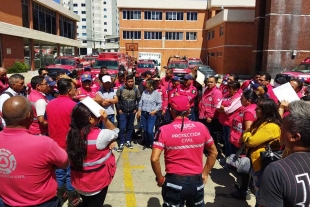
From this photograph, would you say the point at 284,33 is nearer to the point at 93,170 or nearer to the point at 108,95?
the point at 108,95

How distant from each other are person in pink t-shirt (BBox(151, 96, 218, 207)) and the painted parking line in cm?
157

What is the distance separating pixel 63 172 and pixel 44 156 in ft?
6.41

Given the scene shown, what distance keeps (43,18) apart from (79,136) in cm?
3342

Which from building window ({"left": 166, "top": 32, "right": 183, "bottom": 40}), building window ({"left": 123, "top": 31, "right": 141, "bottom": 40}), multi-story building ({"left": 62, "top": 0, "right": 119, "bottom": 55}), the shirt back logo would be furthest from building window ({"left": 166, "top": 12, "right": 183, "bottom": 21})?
multi-story building ({"left": 62, "top": 0, "right": 119, "bottom": 55})

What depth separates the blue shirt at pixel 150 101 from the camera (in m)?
6.32

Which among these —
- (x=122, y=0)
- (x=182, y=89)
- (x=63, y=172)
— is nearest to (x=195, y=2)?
(x=122, y=0)

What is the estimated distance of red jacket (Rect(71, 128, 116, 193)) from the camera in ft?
8.45

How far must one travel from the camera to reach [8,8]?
23.3 m

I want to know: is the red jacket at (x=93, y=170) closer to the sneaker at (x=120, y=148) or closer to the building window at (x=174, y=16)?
the sneaker at (x=120, y=148)

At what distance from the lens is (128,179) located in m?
4.83

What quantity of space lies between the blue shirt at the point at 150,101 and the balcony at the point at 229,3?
123 feet

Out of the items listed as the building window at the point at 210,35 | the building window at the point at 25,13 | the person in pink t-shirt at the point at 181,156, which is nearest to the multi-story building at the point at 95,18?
the building window at the point at 210,35

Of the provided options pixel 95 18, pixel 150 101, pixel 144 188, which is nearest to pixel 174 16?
pixel 150 101

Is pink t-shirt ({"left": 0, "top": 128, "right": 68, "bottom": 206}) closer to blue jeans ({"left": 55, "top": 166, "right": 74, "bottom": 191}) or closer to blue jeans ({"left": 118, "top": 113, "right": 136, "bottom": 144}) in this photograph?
blue jeans ({"left": 55, "top": 166, "right": 74, "bottom": 191})
